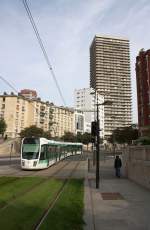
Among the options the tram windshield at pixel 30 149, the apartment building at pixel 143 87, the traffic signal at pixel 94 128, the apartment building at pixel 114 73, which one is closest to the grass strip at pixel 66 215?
the traffic signal at pixel 94 128

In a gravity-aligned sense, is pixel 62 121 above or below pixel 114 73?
below

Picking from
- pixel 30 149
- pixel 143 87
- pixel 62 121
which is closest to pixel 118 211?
pixel 30 149

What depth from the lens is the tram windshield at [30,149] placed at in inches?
1080

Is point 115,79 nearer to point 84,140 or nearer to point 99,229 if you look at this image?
point 84,140

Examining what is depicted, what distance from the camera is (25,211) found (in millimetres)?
9492

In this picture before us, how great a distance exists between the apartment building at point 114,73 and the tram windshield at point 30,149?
141758 mm

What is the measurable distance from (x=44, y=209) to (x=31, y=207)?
1.84 feet

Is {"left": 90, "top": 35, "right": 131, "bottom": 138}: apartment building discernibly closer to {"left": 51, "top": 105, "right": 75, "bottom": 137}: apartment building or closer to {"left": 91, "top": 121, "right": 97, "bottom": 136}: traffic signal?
{"left": 51, "top": 105, "right": 75, "bottom": 137}: apartment building

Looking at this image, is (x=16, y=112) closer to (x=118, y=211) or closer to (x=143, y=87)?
(x=143, y=87)

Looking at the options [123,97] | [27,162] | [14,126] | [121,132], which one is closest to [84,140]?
[14,126]

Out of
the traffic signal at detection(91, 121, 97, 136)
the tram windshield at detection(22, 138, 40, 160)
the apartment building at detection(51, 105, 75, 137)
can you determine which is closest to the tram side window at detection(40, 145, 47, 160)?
the tram windshield at detection(22, 138, 40, 160)

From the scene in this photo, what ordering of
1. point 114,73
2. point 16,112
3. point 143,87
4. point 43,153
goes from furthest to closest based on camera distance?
point 114,73 → point 16,112 → point 143,87 → point 43,153

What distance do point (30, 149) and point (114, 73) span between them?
535 feet

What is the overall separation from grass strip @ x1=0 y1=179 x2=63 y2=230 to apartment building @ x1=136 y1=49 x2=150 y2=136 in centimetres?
6520
